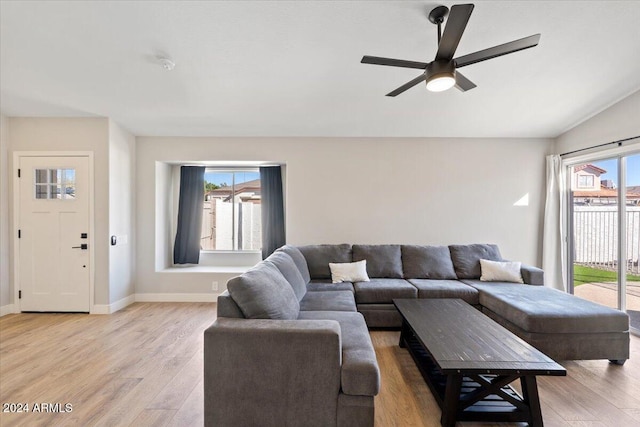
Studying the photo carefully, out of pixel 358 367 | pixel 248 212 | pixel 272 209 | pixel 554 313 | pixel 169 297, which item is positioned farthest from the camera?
pixel 248 212

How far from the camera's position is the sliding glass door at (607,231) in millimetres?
3412

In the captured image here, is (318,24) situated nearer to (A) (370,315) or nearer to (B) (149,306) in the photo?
(A) (370,315)

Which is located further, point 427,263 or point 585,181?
point 585,181

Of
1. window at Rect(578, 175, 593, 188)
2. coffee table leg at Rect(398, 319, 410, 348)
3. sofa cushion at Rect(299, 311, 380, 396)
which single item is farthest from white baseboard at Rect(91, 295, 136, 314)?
window at Rect(578, 175, 593, 188)

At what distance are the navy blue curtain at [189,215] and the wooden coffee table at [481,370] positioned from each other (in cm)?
381

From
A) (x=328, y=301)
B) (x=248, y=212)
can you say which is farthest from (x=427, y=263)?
(x=248, y=212)

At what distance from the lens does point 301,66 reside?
289cm

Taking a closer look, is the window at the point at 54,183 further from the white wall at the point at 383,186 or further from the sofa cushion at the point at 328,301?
the sofa cushion at the point at 328,301

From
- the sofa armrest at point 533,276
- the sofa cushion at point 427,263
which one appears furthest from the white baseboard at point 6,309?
the sofa armrest at point 533,276

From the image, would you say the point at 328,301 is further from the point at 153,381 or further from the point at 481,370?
the point at 153,381

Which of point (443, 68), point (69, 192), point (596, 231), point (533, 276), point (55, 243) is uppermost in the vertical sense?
point (443, 68)

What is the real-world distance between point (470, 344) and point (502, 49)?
1971mm

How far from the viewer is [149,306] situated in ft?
13.8

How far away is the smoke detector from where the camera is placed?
9.00ft
